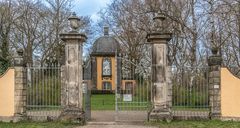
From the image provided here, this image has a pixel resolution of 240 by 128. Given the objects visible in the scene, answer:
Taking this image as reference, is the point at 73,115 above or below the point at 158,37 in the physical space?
below

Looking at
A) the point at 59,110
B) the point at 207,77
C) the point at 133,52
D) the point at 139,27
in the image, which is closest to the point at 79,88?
the point at 59,110

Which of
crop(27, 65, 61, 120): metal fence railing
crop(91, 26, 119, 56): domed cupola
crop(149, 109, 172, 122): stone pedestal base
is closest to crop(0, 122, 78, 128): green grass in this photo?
Result: crop(27, 65, 61, 120): metal fence railing

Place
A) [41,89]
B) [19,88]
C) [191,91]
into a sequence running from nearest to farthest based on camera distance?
1. [19,88]
2. [191,91]
3. [41,89]

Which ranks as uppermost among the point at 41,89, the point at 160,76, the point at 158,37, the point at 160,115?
the point at 158,37

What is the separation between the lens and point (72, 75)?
1886 centimetres

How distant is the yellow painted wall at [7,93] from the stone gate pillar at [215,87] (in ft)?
26.5

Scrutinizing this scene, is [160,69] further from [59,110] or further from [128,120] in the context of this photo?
[59,110]

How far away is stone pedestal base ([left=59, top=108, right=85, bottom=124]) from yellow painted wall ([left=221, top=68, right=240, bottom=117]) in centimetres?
565

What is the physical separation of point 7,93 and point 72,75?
2.86m

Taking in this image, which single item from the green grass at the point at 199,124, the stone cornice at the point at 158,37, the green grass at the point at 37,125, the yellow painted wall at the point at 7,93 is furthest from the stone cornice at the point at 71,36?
the green grass at the point at 199,124

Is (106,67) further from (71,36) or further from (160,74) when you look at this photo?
(160,74)

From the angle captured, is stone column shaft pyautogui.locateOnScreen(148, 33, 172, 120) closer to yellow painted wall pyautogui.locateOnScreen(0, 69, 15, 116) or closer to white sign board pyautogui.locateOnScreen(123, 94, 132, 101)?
white sign board pyautogui.locateOnScreen(123, 94, 132, 101)

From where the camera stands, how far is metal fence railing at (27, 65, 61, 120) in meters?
19.3

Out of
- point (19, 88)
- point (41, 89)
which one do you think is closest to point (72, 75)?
point (41, 89)
